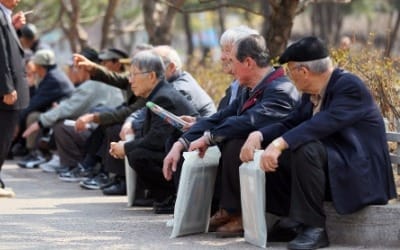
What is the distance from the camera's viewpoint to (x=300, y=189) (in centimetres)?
688

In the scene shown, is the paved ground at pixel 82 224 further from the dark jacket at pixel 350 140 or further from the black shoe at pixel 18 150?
the black shoe at pixel 18 150

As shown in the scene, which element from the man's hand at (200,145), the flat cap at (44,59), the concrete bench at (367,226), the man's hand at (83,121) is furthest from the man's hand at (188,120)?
the flat cap at (44,59)

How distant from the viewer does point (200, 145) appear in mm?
7625

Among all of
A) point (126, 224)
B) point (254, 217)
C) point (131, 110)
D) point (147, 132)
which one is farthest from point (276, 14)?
point (254, 217)

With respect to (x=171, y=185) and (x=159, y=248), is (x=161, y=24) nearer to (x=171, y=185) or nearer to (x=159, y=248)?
(x=171, y=185)

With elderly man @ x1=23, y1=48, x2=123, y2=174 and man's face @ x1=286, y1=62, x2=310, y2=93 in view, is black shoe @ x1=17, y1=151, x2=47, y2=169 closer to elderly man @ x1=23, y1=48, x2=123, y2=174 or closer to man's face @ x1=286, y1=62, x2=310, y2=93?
elderly man @ x1=23, y1=48, x2=123, y2=174

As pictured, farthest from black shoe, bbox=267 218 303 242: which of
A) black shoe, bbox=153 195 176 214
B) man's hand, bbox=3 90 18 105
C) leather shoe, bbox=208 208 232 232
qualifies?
man's hand, bbox=3 90 18 105

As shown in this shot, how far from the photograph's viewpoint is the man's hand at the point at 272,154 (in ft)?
22.5

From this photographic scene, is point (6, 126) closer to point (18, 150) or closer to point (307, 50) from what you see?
point (307, 50)

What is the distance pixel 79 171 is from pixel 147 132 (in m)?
3.16

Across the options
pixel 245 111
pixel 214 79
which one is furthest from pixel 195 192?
pixel 214 79

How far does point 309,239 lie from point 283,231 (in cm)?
54

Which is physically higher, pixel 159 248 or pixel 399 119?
pixel 399 119

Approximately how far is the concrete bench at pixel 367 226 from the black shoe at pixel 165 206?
87.4 inches
